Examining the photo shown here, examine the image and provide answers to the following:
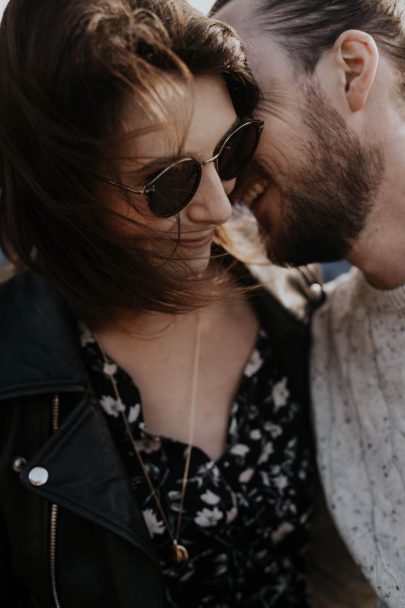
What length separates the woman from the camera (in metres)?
1.33

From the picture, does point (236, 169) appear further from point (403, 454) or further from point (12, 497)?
point (12, 497)

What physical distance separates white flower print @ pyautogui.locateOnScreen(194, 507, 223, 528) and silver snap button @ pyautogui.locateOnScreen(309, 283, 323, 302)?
0.80 meters

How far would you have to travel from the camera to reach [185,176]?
4.67 ft

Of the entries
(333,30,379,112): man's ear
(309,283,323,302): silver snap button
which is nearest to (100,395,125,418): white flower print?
(309,283,323,302): silver snap button

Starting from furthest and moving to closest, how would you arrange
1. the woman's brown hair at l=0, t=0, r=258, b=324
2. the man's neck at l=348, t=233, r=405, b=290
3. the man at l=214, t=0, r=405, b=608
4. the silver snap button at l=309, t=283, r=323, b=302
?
the silver snap button at l=309, t=283, r=323, b=302, the man's neck at l=348, t=233, r=405, b=290, the man at l=214, t=0, r=405, b=608, the woman's brown hair at l=0, t=0, r=258, b=324

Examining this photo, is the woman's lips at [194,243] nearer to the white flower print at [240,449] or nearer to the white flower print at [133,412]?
the white flower print at [133,412]

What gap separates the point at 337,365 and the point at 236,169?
0.70 meters

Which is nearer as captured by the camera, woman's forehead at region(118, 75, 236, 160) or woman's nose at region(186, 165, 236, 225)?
woman's forehead at region(118, 75, 236, 160)

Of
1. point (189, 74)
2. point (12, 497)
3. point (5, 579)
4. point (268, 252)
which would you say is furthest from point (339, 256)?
point (5, 579)

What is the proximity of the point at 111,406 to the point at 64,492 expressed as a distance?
275 millimetres

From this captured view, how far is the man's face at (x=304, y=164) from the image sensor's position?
1646 mm

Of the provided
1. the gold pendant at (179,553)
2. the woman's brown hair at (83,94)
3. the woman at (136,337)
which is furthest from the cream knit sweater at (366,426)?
the woman's brown hair at (83,94)

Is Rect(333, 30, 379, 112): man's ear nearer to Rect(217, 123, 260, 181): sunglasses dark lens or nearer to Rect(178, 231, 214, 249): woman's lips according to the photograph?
Rect(217, 123, 260, 181): sunglasses dark lens

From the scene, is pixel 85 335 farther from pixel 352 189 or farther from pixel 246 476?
pixel 352 189
